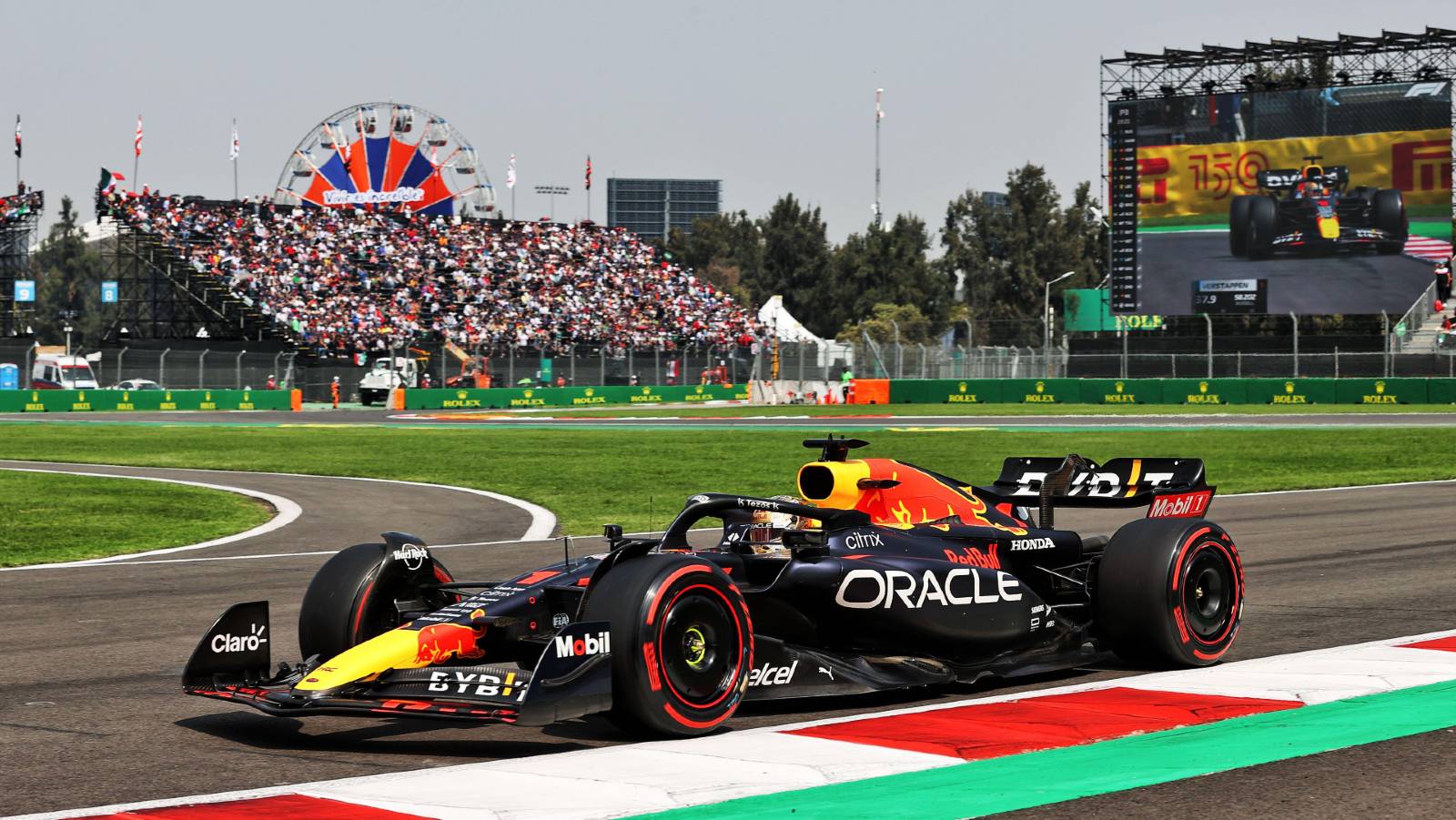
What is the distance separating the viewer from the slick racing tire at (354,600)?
765 centimetres

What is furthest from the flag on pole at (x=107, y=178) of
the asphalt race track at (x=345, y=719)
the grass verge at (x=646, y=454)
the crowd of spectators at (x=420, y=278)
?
the asphalt race track at (x=345, y=719)

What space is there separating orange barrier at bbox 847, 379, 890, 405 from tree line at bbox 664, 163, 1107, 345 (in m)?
59.1

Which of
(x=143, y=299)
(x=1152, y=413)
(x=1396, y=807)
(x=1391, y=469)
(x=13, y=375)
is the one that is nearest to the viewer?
(x=1396, y=807)

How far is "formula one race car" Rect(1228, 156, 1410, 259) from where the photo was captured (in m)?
57.4

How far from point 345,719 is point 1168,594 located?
158 inches

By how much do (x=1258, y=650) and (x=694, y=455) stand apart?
20825 millimetres

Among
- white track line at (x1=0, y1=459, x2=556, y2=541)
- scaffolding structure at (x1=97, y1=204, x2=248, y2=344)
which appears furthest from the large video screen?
white track line at (x1=0, y1=459, x2=556, y2=541)

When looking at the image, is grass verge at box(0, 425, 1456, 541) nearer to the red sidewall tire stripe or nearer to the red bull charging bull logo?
the red bull charging bull logo

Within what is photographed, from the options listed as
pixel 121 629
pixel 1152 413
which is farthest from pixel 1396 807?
pixel 1152 413

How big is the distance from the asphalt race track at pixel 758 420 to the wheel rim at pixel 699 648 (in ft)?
102

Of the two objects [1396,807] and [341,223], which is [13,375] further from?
[1396,807]

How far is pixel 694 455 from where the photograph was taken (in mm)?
29625

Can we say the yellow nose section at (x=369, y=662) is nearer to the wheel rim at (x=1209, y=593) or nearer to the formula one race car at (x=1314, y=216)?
the wheel rim at (x=1209, y=593)

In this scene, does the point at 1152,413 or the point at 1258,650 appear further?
the point at 1152,413
